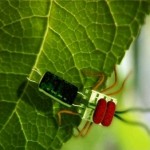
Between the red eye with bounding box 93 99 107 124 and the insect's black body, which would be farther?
the red eye with bounding box 93 99 107 124

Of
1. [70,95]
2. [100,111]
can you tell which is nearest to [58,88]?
[70,95]

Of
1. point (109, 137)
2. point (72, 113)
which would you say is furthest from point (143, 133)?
point (72, 113)

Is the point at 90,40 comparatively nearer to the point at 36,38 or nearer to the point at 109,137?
the point at 36,38

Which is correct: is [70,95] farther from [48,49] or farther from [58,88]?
[48,49]

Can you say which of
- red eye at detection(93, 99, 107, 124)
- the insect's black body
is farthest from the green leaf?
red eye at detection(93, 99, 107, 124)

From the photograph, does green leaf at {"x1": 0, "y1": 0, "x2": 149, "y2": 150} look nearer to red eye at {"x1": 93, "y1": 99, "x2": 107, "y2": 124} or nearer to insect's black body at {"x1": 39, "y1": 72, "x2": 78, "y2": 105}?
insect's black body at {"x1": 39, "y1": 72, "x2": 78, "y2": 105}

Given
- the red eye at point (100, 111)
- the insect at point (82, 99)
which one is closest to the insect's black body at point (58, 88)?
the insect at point (82, 99)
